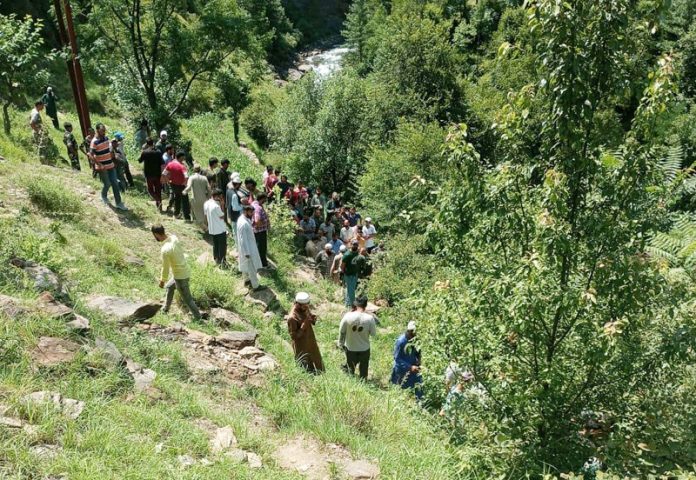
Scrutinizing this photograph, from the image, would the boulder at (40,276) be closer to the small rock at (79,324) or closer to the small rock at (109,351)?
the small rock at (79,324)

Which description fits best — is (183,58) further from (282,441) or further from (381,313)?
(282,441)

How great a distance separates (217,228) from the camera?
9836 millimetres

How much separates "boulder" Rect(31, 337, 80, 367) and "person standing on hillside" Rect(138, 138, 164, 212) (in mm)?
7320

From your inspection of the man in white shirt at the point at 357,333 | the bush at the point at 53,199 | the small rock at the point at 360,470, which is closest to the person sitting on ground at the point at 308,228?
the bush at the point at 53,199

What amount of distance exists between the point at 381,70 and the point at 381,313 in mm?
19050

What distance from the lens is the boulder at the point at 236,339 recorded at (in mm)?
7438

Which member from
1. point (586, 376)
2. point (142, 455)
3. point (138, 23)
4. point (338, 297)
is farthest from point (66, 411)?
point (138, 23)

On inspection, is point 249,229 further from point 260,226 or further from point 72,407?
point 72,407

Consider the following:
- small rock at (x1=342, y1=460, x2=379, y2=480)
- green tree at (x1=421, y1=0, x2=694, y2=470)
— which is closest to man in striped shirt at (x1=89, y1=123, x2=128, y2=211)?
green tree at (x1=421, y1=0, x2=694, y2=470)

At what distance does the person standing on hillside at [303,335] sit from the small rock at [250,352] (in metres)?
0.50

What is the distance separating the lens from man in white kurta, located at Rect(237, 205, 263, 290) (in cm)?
931

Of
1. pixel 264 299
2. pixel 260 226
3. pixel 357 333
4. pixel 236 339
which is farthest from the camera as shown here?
pixel 260 226

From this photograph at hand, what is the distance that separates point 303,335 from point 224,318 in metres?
1.53

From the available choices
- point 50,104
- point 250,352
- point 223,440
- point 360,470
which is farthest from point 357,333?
point 50,104
